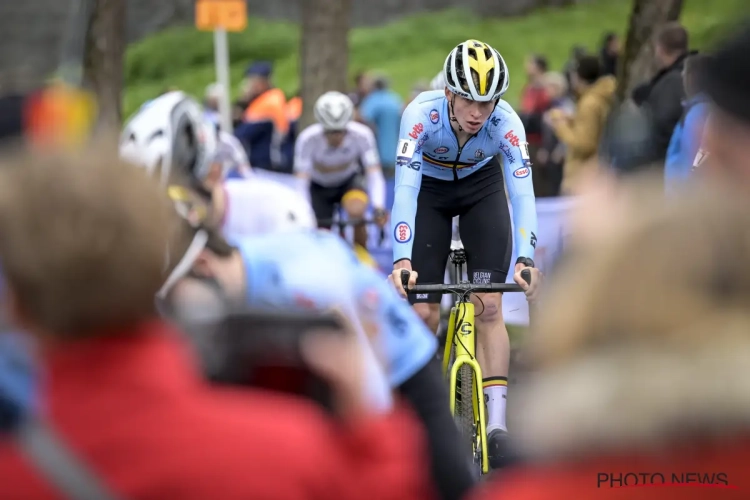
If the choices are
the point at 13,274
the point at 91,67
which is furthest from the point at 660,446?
the point at 91,67

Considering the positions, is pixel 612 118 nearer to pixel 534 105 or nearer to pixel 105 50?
pixel 105 50

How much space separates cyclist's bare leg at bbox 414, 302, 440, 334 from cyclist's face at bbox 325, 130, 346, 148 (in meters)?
5.56

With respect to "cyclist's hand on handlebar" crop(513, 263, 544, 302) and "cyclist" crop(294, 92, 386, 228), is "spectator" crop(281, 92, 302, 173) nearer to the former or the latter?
"cyclist" crop(294, 92, 386, 228)

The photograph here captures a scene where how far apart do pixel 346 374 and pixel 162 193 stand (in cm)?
47

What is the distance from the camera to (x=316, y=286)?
2672 millimetres

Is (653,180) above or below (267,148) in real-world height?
above

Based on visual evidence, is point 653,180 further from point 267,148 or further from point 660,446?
point 267,148

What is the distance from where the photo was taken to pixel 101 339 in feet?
6.22

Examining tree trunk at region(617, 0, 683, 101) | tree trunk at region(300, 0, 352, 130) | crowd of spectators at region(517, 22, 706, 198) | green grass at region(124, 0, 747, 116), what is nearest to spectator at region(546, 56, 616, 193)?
crowd of spectators at region(517, 22, 706, 198)

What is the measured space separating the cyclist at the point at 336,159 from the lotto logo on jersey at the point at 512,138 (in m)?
5.46

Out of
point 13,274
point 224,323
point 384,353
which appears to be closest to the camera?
point 13,274

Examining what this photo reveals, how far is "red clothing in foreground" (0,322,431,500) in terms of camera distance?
1.84 metres

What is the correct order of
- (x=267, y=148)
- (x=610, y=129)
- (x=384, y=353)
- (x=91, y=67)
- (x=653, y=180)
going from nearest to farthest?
1. (x=653, y=180)
2. (x=384, y=353)
3. (x=610, y=129)
4. (x=91, y=67)
5. (x=267, y=148)

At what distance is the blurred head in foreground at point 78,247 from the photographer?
1.85m
